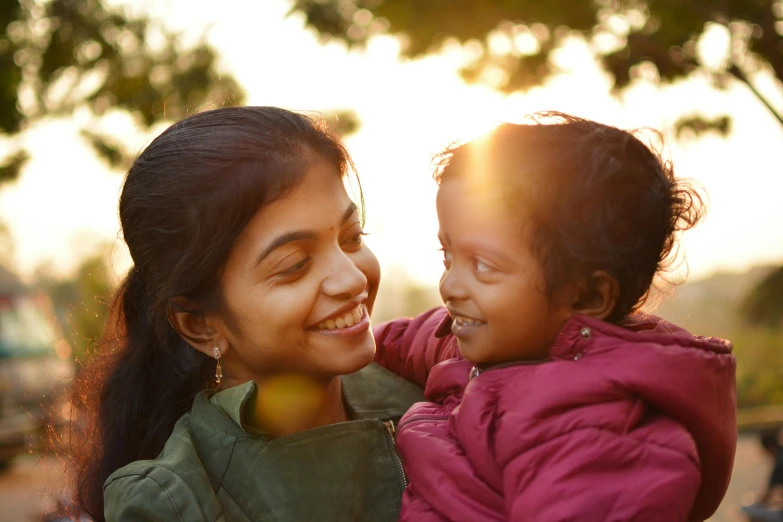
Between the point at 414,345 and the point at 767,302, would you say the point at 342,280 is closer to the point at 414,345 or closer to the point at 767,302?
the point at 414,345

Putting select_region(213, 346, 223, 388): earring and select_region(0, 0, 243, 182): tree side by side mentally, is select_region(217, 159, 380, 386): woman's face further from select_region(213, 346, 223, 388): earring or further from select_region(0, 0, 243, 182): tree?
select_region(0, 0, 243, 182): tree

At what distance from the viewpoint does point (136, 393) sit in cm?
229

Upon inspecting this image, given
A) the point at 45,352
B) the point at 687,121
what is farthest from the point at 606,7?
the point at 45,352

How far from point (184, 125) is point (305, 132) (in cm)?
30

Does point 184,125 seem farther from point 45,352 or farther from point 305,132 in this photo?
point 45,352

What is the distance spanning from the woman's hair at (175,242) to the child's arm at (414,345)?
49 centimetres

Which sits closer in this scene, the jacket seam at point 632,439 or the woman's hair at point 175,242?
Answer: the jacket seam at point 632,439

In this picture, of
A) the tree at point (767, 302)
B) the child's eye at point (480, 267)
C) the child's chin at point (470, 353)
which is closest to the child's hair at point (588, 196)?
the child's eye at point (480, 267)

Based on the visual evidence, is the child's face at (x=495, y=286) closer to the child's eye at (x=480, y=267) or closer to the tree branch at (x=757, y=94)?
the child's eye at (x=480, y=267)

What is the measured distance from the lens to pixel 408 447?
1966 mm

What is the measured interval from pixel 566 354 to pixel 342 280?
0.55 meters

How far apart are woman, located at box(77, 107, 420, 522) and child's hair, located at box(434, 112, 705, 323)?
1.40 feet

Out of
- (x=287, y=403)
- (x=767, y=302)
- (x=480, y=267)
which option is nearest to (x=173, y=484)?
(x=287, y=403)

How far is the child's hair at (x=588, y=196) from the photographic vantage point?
1.82 meters
